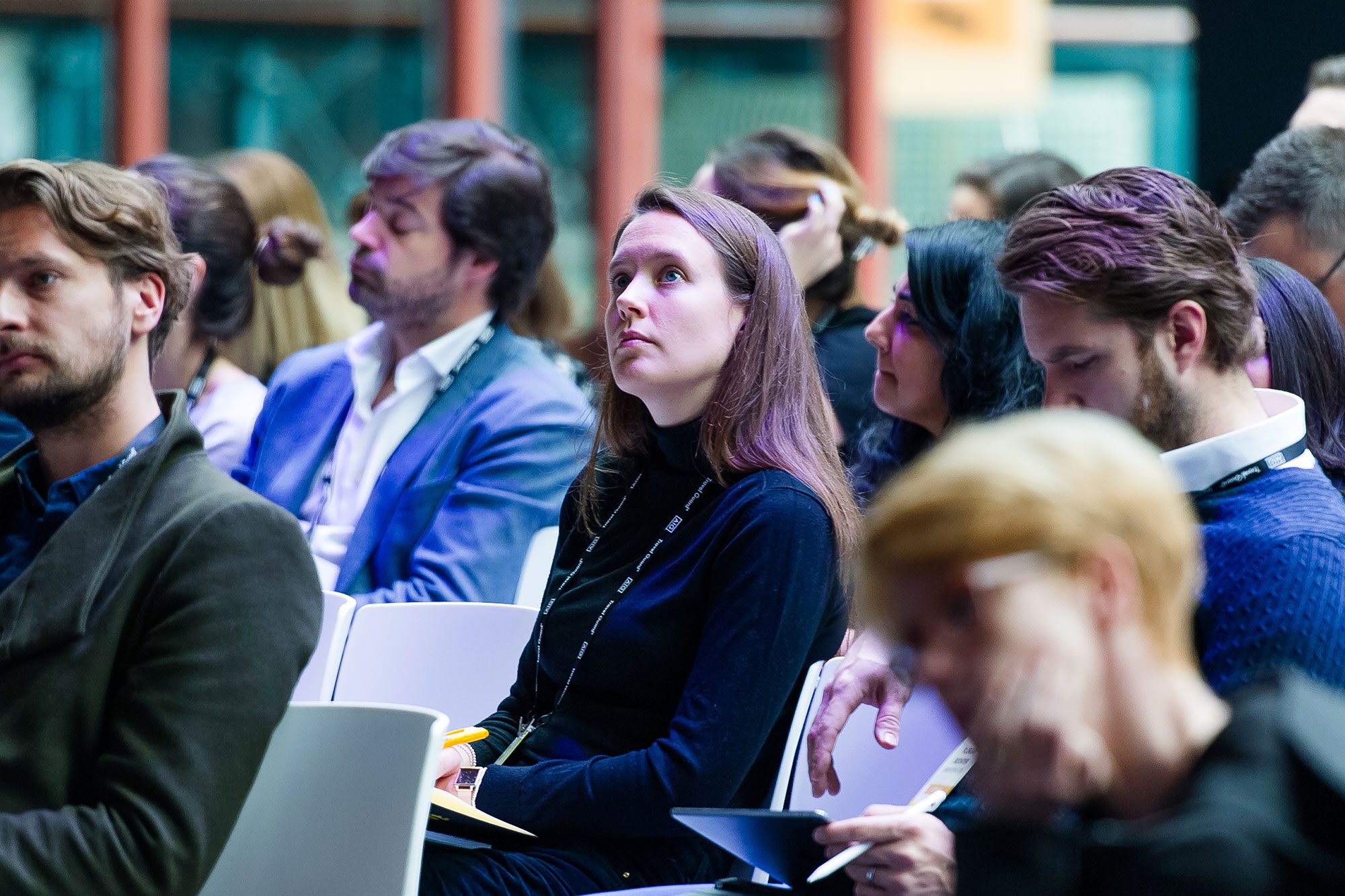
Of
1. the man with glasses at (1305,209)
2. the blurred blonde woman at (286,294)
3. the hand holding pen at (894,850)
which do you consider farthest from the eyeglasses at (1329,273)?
the blurred blonde woman at (286,294)

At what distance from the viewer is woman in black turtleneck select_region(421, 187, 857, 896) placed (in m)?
2.04

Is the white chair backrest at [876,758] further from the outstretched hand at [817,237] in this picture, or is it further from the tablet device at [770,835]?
the outstretched hand at [817,237]

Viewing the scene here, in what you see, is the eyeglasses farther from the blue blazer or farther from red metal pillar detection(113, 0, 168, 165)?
red metal pillar detection(113, 0, 168, 165)

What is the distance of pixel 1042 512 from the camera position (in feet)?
3.24

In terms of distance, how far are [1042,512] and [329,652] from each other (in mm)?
1888

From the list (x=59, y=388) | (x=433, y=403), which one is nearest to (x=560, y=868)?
(x=59, y=388)

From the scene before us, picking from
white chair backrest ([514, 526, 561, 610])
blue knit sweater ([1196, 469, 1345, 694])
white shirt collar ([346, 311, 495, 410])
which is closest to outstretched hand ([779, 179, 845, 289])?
white shirt collar ([346, 311, 495, 410])

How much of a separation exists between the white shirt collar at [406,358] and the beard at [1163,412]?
6.52 ft

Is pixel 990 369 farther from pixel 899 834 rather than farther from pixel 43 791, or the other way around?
pixel 43 791

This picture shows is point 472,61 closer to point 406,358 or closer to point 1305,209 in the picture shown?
point 406,358

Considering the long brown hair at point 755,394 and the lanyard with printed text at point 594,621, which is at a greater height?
the long brown hair at point 755,394

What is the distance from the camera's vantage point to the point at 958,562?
100 cm

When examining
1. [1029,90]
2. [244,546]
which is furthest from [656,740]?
[1029,90]

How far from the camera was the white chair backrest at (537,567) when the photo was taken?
3096 millimetres
